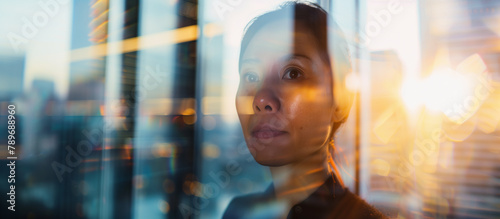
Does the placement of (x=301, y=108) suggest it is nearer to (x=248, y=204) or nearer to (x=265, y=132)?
(x=265, y=132)

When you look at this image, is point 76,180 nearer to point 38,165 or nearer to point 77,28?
point 38,165

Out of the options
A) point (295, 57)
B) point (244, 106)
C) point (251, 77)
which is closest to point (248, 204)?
point (244, 106)

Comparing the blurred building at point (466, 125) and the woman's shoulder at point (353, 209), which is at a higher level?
the blurred building at point (466, 125)

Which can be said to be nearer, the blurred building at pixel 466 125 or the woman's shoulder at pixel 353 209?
the woman's shoulder at pixel 353 209

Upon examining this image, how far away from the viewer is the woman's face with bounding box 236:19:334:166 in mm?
1036

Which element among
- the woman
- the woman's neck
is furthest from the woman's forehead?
the woman's neck

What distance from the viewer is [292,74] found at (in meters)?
1.06

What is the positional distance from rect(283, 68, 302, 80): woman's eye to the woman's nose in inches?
3.2

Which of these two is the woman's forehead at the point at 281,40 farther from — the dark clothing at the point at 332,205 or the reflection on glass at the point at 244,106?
the dark clothing at the point at 332,205

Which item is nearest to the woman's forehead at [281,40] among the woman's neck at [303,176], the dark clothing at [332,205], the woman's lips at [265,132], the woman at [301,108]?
the woman at [301,108]

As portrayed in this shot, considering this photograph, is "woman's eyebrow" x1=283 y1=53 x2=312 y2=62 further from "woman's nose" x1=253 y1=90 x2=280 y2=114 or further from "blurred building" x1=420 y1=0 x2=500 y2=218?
"blurred building" x1=420 y1=0 x2=500 y2=218

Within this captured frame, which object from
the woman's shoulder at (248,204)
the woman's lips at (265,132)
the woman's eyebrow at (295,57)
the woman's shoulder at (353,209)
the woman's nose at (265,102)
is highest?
the woman's eyebrow at (295,57)

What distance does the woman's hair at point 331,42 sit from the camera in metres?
1.06

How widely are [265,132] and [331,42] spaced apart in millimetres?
407
